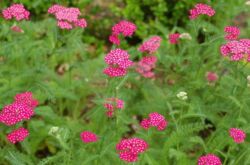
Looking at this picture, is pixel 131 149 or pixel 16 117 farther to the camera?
pixel 16 117

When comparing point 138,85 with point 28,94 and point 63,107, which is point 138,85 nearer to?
point 63,107

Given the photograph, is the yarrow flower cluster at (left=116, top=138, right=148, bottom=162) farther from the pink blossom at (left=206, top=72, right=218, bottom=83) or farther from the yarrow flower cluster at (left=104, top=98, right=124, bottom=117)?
the pink blossom at (left=206, top=72, right=218, bottom=83)

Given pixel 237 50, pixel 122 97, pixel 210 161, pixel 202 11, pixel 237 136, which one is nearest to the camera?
pixel 210 161

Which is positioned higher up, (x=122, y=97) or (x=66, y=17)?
(x=66, y=17)

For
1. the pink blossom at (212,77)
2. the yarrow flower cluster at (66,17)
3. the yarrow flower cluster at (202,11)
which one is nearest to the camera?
the yarrow flower cluster at (66,17)

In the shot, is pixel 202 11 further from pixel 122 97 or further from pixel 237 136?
pixel 237 136

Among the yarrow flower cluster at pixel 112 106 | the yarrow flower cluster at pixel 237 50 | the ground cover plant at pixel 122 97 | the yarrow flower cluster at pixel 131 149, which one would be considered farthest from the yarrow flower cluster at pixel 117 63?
the yarrow flower cluster at pixel 237 50

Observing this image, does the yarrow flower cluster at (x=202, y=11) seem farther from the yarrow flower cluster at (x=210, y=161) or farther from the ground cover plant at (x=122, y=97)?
the yarrow flower cluster at (x=210, y=161)

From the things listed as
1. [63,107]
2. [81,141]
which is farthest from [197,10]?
[63,107]

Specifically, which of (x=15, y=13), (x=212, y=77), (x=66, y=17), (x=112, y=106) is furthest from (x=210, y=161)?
(x=15, y=13)

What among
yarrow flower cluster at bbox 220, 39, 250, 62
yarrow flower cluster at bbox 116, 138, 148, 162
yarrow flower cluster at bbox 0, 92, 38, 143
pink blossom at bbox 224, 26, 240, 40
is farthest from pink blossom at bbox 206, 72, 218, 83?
yarrow flower cluster at bbox 0, 92, 38, 143
